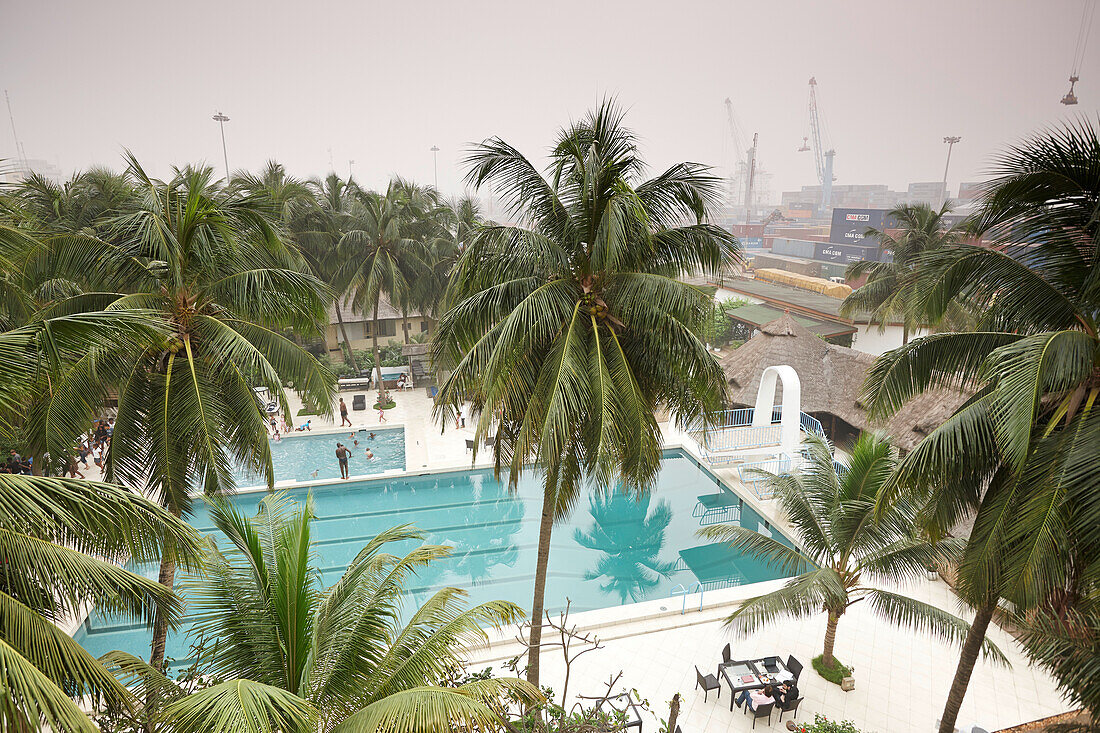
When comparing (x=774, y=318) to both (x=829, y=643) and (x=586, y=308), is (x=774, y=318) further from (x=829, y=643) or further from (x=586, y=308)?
(x=586, y=308)

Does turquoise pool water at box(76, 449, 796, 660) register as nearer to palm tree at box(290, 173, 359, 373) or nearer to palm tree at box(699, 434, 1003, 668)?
palm tree at box(699, 434, 1003, 668)

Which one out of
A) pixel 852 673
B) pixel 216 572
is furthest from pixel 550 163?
pixel 852 673

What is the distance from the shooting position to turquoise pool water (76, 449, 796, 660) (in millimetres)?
12656

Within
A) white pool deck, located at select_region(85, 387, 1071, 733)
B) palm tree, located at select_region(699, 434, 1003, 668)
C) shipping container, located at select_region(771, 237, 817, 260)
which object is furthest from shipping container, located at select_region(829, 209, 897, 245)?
palm tree, located at select_region(699, 434, 1003, 668)

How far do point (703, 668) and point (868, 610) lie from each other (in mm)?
4170

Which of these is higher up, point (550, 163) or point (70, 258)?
point (550, 163)

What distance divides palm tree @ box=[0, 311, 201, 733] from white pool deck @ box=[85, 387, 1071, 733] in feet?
17.0

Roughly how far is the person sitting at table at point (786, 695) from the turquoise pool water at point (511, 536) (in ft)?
9.23

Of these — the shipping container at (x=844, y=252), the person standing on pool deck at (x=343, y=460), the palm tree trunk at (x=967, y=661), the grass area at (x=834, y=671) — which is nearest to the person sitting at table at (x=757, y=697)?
the grass area at (x=834, y=671)

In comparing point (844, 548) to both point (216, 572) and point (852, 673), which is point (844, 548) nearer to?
point (852, 673)

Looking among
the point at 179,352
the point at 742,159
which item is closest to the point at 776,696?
the point at 179,352

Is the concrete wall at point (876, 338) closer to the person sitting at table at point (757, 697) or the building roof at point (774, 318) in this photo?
the building roof at point (774, 318)

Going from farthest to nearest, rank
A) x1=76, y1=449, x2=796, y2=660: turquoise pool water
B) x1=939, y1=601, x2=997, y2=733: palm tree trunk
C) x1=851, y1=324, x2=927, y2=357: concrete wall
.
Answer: x1=851, y1=324, x2=927, y2=357: concrete wall, x1=76, y1=449, x2=796, y2=660: turquoise pool water, x1=939, y1=601, x2=997, y2=733: palm tree trunk

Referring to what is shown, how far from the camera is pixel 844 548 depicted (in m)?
8.91
